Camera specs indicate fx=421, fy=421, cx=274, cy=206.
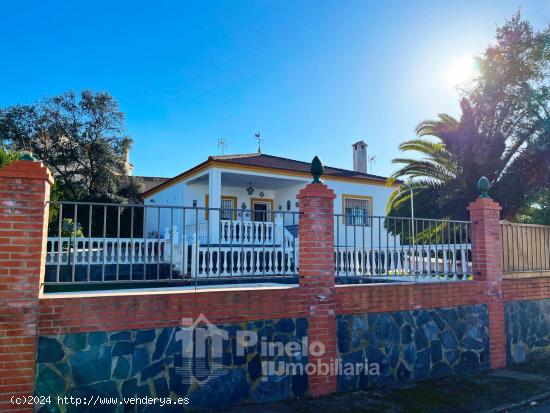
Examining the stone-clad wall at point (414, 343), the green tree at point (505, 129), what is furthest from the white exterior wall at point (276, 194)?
the stone-clad wall at point (414, 343)

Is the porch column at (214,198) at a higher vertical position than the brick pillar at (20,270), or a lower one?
higher

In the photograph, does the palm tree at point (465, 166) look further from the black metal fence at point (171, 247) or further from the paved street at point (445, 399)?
the paved street at point (445, 399)

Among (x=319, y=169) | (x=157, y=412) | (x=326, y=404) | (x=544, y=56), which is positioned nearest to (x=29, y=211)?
(x=157, y=412)

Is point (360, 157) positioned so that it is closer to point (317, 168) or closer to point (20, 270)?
point (317, 168)

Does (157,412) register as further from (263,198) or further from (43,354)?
(263,198)

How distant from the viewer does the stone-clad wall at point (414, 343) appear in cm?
548

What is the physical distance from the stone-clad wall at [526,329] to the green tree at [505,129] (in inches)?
165

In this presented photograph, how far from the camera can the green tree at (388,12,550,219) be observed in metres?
10.7

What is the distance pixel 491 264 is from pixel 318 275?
3.35 meters

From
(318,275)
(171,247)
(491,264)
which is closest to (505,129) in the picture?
(491,264)

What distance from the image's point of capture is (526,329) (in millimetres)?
7195

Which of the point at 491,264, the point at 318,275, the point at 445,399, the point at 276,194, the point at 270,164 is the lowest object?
the point at 445,399

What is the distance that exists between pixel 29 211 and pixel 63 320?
3.57 ft

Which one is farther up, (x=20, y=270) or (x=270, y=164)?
(x=270, y=164)
